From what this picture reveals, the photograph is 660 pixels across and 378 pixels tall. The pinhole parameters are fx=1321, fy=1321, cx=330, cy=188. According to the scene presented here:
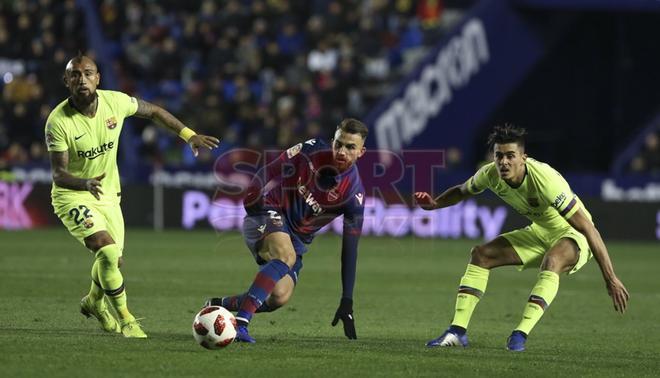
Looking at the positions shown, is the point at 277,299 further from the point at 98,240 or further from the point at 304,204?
the point at 98,240

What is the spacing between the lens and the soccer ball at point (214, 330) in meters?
9.28

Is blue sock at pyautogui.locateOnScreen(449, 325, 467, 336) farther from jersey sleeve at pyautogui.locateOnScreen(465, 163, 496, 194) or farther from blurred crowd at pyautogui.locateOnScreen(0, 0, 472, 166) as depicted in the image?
blurred crowd at pyautogui.locateOnScreen(0, 0, 472, 166)

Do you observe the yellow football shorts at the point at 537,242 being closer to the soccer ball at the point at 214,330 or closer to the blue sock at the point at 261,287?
the blue sock at the point at 261,287

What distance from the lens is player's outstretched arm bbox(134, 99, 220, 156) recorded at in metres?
10.6

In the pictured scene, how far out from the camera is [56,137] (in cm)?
1030

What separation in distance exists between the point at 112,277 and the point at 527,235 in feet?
11.3

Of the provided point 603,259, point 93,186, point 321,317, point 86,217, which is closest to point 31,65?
point 321,317

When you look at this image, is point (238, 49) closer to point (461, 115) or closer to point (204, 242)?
point (461, 115)

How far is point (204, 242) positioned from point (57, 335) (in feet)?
41.5

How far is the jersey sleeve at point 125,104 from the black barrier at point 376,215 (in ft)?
42.5

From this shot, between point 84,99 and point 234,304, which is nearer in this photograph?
point 84,99

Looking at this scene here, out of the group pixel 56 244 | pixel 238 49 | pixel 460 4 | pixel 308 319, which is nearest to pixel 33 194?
pixel 56 244

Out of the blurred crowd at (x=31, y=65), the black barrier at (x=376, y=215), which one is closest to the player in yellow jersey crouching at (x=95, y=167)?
the black barrier at (x=376, y=215)

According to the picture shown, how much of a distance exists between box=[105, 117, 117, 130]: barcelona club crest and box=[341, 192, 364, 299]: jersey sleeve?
6.57ft
